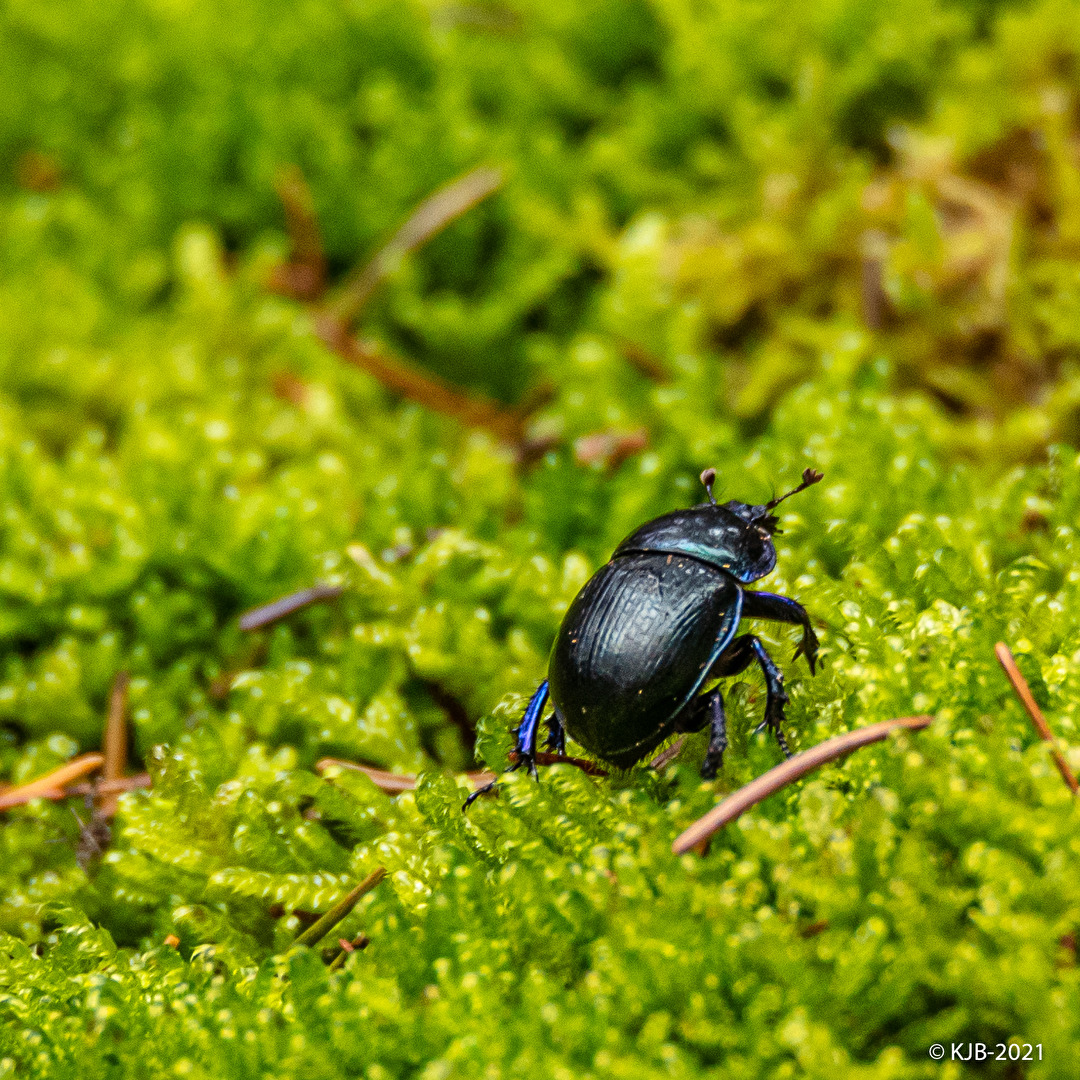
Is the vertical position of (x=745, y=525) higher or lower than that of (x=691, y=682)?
higher

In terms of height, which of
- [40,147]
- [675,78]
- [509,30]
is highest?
[509,30]

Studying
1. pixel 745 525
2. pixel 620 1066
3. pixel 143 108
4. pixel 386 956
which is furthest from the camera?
pixel 143 108

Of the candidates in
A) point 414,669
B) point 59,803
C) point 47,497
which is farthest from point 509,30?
point 59,803

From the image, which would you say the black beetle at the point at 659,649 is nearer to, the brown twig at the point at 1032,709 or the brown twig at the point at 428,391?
the brown twig at the point at 1032,709

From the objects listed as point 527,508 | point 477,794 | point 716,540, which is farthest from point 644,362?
point 477,794

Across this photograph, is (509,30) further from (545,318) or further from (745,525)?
(745,525)

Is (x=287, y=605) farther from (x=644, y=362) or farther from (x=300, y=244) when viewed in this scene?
(x=300, y=244)

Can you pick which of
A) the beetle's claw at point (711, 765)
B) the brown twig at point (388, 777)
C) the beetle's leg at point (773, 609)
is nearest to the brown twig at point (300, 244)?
the brown twig at point (388, 777)
